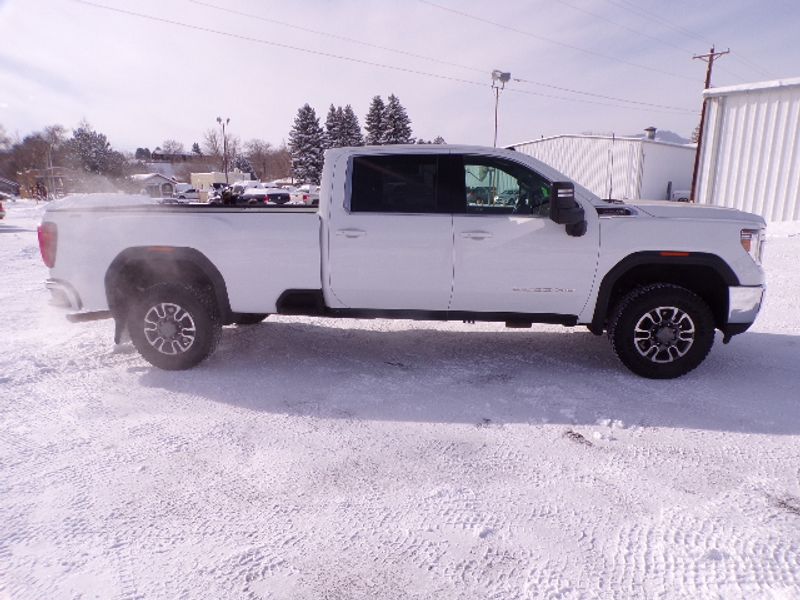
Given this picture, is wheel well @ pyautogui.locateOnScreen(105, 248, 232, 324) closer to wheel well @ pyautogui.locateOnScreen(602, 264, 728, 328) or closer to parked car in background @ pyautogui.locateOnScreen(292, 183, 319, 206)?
parked car in background @ pyautogui.locateOnScreen(292, 183, 319, 206)

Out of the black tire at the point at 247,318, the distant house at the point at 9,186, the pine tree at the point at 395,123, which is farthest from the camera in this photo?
the distant house at the point at 9,186

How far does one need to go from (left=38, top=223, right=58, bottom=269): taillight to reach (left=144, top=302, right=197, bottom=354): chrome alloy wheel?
3.22 feet

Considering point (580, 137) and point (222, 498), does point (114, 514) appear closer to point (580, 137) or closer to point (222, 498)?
point (222, 498)

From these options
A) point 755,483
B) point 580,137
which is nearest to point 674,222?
point 755,483

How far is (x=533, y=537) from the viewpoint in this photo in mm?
2436

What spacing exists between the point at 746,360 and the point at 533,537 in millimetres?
3795

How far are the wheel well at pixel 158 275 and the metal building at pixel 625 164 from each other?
2651cm

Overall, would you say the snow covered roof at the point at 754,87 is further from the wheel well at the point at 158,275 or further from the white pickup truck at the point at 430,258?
the wheel well at the point at 158,275

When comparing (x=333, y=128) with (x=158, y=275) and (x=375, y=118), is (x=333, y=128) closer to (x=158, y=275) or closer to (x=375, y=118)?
(x=375, y=118)

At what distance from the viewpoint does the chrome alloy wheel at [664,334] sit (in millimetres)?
4258

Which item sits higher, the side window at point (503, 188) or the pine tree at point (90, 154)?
the pine tree at point (90, 154)

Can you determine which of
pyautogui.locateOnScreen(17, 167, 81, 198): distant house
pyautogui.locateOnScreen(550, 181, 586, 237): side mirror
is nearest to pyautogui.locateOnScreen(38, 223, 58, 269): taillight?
pyautogui.locateOnScreen(550, 181, 586, 237): side mirror

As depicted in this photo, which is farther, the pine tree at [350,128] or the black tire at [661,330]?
the pine tree at [350,128]

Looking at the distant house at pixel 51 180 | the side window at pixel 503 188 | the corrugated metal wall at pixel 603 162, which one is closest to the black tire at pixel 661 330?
the side window at pixel 503 188
